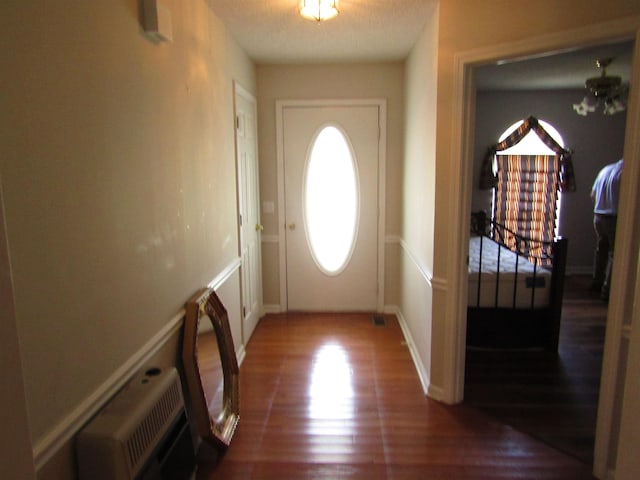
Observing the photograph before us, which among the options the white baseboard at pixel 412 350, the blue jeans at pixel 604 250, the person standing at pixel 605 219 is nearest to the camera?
the white baseboard at pixel 412 350

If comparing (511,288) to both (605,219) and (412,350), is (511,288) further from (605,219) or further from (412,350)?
(605,219)

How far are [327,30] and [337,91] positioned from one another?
3.40 feet

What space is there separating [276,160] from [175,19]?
2.21 metres

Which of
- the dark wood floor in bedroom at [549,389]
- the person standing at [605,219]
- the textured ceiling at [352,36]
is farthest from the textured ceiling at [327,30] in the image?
the person standing at [605,219]

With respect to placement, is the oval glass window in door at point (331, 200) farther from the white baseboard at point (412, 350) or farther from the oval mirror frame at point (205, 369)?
the oval mirror frame at point (205, 369)

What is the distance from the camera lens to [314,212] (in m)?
4.33

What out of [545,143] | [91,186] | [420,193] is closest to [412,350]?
[420,193]

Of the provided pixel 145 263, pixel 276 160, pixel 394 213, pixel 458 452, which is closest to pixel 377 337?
pixel 394 213

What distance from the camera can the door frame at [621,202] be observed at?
5.99ft

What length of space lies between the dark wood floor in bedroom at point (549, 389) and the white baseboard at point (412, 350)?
265 mm

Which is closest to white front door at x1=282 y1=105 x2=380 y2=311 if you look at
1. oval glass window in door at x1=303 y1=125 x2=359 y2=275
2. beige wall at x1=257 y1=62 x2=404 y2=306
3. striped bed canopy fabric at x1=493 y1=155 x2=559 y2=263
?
oval glass window in door at x1=303 y1=125 x2=359 y2=275

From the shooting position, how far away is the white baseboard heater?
4.04 ft

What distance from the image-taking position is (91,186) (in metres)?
1.33

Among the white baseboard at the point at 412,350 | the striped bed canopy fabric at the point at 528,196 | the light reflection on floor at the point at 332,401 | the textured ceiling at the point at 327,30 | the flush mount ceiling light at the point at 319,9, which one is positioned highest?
the textured ceiling at the point at 327,30
